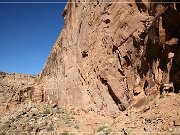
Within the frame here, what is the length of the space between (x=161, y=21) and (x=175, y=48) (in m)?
1.55

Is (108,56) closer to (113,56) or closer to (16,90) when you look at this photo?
(113,56)

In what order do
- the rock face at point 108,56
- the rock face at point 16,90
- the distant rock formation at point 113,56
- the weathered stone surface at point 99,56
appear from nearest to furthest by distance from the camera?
the distant rock formation at point 113,56 < the rock face at point 108,56 < the weathered stone surface at point 99,56 < the rock face at point 16,90

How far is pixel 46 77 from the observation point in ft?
102

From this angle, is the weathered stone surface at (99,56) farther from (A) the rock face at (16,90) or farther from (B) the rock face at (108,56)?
(A) the rock face at (16,90)

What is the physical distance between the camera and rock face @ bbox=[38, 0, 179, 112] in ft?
52.0

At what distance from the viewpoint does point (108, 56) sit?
19281 millimetres

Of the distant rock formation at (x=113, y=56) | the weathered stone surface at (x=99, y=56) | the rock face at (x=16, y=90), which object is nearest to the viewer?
the distant rock formation at (x=113, y=56)

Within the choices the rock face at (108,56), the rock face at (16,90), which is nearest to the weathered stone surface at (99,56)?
the rock face at (108,56)

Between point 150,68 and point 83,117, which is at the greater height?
point 150,68

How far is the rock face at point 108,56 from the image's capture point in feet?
52.0

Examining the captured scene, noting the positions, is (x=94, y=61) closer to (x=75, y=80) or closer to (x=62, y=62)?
(x=75, y=80)

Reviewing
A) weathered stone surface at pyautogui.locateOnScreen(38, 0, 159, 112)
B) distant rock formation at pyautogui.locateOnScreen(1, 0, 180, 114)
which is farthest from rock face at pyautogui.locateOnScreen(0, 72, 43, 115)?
distant rock formation at pyautogui.locateOnScreen(1, 0, 180, 114)

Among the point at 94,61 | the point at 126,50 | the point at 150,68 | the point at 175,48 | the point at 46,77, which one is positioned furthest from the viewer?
the point at 46,77

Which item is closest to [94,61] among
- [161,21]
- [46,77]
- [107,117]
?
[107,117]
